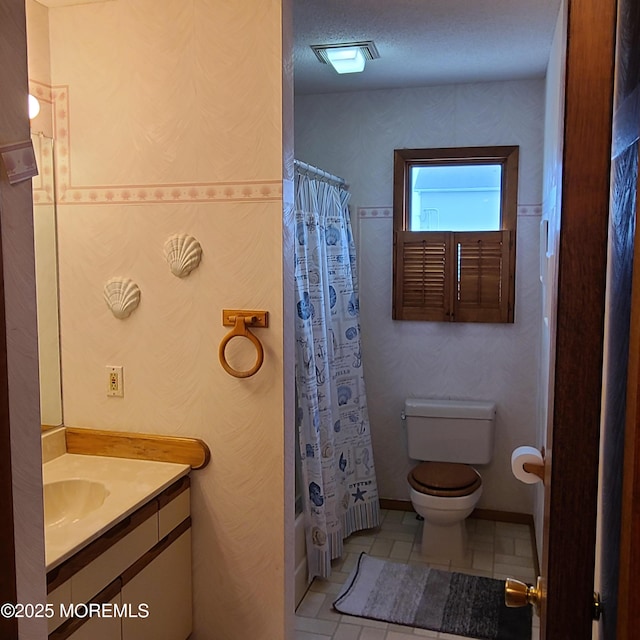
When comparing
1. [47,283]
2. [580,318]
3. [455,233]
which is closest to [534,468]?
[580,318]

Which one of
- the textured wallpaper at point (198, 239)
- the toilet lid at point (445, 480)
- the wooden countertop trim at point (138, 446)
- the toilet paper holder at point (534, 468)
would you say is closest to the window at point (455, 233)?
the toilet lid at point (445, 480)

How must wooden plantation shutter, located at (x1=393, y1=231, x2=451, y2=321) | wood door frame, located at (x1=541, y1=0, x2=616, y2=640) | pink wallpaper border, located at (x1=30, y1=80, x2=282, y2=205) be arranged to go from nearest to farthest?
wood door frame, located at (x1=541, y1=0, x2=616, y2=640), pink wallpaper border, located at (x1=30, y1=80, x2=282, y2=205), wooden plantation shutter, located at (x1=393, y1=231, x2=451, y2=321)

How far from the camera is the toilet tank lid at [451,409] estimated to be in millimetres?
3762

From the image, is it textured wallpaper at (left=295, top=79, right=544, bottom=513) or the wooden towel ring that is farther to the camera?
textured wallpaper at (left=295, top=79, right=544, bottom=513)

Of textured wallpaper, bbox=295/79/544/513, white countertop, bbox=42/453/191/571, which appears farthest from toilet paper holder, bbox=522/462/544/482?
textured wallpaper, bbox=295/79/544/513

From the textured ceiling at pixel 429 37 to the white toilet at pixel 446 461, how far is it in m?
1.90

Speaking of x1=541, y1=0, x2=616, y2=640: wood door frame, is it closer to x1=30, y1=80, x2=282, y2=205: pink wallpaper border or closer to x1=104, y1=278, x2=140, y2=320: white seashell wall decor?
x1=30, y1=80, x2=282, y2=205: pink wallpaper border

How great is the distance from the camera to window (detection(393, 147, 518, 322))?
3.78 meters

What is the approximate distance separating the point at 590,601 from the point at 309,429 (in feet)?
7.34

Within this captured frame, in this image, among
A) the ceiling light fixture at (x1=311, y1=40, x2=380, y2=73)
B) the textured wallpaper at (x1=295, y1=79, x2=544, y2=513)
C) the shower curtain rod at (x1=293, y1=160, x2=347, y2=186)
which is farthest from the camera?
the textured wallpaper at (x1=295, y1=79, x2=544, y2=513)

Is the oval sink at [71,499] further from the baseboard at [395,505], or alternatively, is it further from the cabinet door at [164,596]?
the baseboard at [395,505]

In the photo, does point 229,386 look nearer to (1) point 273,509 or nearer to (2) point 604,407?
(1) point 273,509

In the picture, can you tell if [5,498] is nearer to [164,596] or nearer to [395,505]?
[164,596]

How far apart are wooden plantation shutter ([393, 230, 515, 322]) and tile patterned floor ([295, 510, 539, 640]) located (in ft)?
4.12
